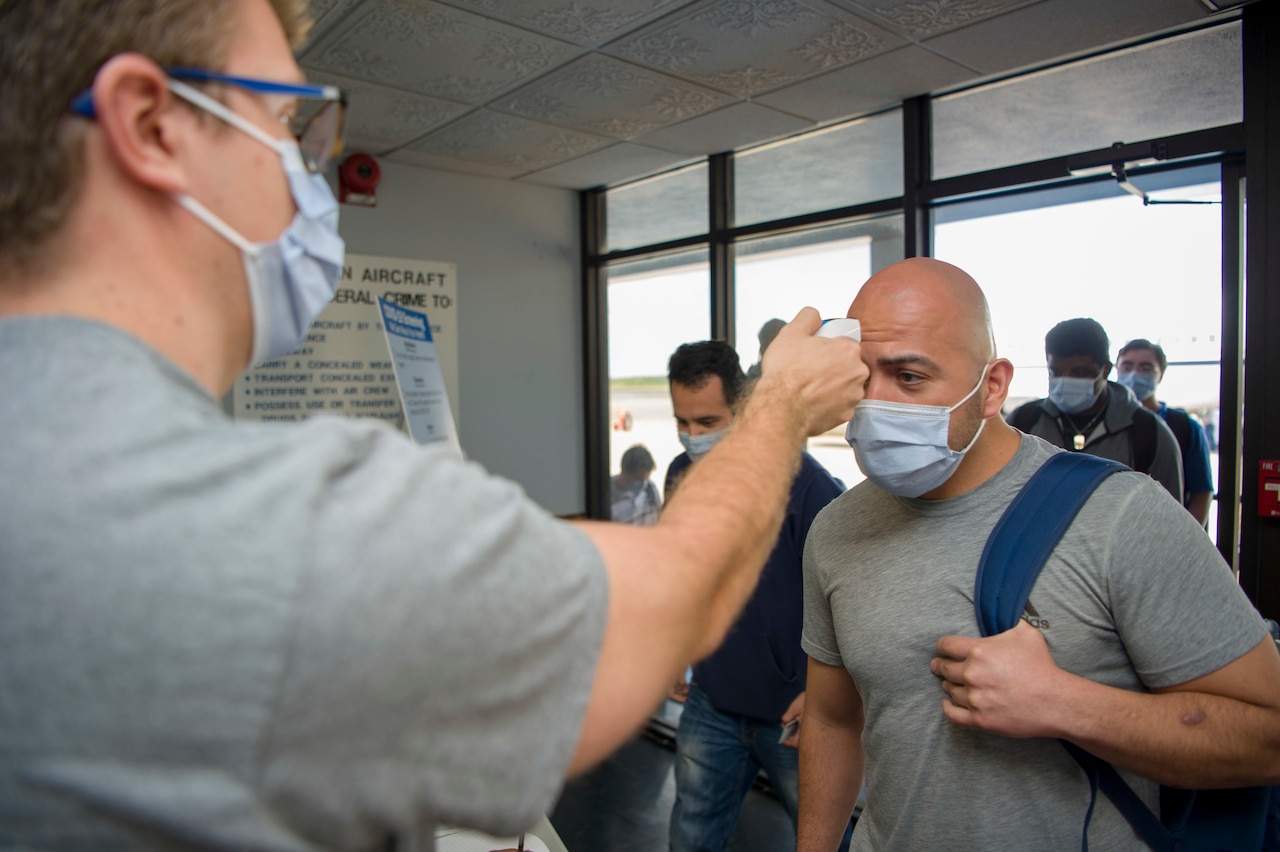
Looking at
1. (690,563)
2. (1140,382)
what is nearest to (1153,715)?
(690,563)

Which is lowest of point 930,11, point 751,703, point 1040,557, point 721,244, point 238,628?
point 751,703

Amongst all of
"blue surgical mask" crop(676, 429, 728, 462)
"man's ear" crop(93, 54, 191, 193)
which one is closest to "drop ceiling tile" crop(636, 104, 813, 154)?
"blue surgical mask" crop(676, 429, 728, 462)

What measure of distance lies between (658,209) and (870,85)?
166cm

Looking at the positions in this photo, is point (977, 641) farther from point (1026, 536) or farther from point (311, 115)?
point (311, 115)

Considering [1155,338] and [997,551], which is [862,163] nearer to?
[1155,338]

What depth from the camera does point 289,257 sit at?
2.16 feet

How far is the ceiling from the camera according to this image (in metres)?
2.43

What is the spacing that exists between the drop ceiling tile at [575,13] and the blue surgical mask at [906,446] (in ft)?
5.66

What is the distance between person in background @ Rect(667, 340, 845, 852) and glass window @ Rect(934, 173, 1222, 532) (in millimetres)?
1172

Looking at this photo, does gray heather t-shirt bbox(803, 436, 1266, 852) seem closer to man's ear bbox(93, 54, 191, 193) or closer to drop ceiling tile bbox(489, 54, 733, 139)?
man's ear bbox(93, 54, 191, 193)

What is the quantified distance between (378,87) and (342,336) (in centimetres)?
133

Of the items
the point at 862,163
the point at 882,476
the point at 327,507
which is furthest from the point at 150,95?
the point at 862,163

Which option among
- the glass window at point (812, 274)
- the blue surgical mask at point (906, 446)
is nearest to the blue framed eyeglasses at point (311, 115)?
the blue surgical mask at point (906, 446)

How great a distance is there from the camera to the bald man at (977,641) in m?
1.03
